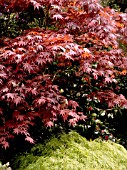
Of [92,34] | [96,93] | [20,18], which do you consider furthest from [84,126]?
[20,18]

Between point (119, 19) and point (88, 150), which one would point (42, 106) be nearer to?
point (88, 150)

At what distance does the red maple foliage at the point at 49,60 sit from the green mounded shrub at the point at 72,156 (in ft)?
1.01

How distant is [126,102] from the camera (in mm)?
3482

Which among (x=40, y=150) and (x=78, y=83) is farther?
(x=78, y=83)

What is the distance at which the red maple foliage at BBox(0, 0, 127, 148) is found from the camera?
114 inches

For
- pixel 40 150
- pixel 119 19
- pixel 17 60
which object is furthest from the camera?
pixel 119 19

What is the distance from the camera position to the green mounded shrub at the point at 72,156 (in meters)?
2.99

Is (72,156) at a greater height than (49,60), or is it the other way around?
(49,60)

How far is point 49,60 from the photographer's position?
288 cm

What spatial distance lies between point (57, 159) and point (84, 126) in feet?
3.09

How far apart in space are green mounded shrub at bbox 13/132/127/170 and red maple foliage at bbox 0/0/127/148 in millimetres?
307

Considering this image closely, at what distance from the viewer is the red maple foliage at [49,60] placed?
2891 mm

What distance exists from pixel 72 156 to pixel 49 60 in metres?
1.13

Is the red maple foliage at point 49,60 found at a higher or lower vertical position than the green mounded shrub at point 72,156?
higher
